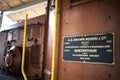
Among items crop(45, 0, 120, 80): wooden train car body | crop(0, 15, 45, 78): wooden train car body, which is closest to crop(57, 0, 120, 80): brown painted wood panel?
crop(45, 0, 120, 80): wooden train car body

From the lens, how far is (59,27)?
2.11 m

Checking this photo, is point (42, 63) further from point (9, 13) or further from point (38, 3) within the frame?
point (9, 13)

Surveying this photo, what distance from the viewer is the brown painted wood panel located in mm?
1530

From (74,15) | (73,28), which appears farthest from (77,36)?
(74,15)

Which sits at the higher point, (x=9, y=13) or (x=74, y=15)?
(x=9, y=13)

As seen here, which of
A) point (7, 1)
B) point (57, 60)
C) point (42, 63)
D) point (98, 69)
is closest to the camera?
point (98, 69)

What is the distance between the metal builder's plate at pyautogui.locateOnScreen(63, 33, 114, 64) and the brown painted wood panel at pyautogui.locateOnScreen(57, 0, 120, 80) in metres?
0.04

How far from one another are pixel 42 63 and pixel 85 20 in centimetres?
120

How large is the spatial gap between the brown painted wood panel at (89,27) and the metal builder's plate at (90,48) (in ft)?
0.14

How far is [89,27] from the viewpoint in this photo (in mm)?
1738

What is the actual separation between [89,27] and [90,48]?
0.78 feet

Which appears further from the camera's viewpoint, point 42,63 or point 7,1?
point 7,1

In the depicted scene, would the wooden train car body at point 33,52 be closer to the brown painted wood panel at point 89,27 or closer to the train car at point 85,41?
the train car at point 85,41

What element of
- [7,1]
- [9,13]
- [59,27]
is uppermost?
[7,1]
